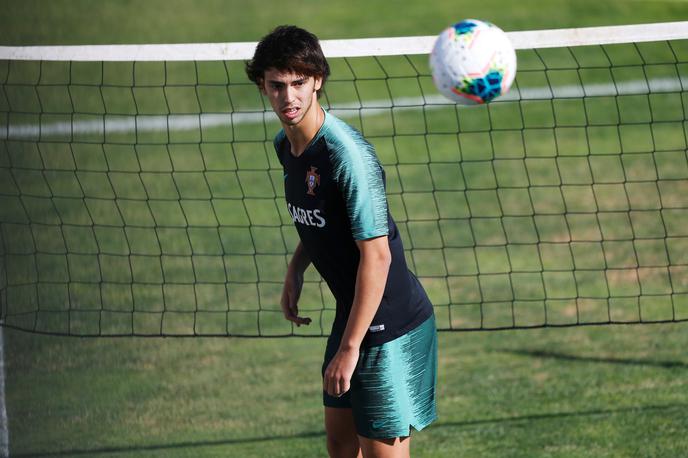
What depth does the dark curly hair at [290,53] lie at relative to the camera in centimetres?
389

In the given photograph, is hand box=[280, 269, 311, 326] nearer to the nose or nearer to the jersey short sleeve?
the jersey short sleeve

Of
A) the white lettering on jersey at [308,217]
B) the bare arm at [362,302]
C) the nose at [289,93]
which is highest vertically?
the nose at [289,93]

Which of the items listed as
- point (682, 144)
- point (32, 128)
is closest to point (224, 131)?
point (32, 128)

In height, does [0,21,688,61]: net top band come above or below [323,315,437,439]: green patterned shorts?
above

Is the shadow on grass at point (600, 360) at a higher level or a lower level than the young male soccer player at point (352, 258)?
lower

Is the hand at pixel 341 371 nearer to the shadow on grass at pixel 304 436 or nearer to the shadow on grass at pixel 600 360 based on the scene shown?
the shadow on grass at pixel 304 436

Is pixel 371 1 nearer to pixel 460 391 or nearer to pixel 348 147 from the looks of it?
pixel 460 391

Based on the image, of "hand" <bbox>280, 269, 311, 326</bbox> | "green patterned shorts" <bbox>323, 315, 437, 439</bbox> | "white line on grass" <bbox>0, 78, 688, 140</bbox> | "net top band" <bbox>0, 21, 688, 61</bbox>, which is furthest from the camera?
"white line on grass" <bbox>0, 78, 688, 140</bbox>

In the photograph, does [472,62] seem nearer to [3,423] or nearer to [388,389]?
[388,389]

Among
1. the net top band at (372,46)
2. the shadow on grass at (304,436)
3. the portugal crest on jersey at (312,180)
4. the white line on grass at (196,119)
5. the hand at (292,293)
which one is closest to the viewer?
the portugal crest on jersey at (312,180)

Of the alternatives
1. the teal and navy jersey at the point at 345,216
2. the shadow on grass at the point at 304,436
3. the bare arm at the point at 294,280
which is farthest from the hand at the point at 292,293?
the shadow on grass at the point at 304,436

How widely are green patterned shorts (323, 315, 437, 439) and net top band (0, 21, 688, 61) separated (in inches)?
83.6

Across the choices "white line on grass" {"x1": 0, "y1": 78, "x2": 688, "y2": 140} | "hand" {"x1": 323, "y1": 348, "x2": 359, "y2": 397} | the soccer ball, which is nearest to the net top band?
the soccer ball

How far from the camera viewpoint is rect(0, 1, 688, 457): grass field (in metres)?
6.52
